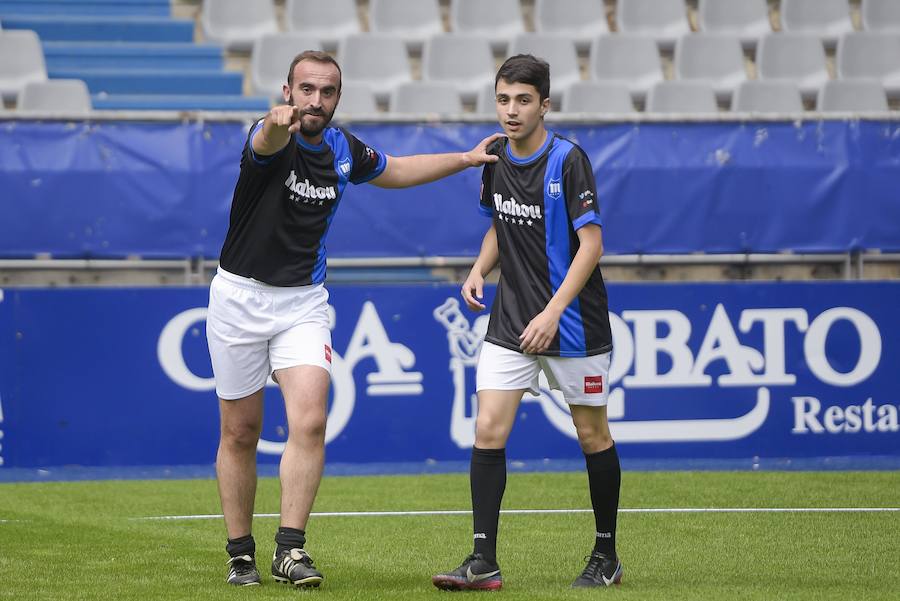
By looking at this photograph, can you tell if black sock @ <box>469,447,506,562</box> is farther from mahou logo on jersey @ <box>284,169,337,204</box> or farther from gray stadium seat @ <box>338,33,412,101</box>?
gray stadium seat @ <box>338,33,412,101</box>

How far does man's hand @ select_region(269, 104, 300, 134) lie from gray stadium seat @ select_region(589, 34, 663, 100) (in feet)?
30.0

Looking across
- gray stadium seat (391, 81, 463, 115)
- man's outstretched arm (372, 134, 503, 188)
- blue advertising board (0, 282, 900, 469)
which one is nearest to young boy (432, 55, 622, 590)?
man's outstretched arm (372, 134, 503, 188)

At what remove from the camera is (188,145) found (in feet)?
30.1

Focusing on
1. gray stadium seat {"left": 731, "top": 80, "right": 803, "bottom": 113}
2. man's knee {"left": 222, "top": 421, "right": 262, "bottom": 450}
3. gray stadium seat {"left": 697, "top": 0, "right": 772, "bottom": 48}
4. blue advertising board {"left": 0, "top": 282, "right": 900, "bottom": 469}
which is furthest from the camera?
gray stadium seat {"left": 697, "top": 0, "right": 772, "bottom": 48}

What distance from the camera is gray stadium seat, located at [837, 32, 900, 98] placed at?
14078 millimetres

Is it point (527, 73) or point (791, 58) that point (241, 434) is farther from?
point (791, 58)

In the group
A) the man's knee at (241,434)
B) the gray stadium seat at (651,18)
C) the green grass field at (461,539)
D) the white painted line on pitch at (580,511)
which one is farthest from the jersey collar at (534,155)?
the gray stadium seat at (651,18)

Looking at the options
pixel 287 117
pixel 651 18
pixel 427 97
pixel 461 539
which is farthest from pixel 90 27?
pixel 287 117

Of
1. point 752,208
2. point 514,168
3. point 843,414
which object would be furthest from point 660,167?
point 514,168

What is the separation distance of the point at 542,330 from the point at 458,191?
449cm

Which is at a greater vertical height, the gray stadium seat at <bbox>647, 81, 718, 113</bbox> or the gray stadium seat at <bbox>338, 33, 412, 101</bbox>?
the gray stadium seat at <bbox>338, 33, 412, 101</bbox>

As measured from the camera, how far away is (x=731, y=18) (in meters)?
14.7

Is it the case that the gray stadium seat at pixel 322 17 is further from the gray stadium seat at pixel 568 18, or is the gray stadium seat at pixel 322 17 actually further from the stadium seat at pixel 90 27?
the gray stadium seat at pixel 568 18

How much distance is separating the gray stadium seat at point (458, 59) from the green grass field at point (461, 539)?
551 cm
